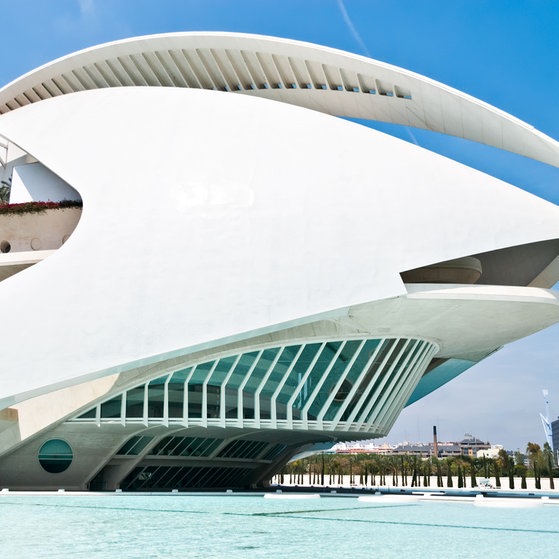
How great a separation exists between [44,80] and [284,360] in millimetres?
15909

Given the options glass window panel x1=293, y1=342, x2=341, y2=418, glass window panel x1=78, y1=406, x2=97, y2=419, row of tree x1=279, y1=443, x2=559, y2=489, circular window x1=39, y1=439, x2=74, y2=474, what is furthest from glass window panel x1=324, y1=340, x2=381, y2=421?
row of tree x1=279, y1=443, x2=559, y2=489

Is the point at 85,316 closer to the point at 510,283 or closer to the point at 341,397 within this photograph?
the point at 341,397

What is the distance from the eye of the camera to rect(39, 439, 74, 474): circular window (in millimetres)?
22297

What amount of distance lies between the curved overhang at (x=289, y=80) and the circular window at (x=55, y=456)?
562 inches

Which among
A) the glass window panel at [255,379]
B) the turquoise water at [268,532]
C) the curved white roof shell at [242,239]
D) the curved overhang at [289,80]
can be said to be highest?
the curved overhang at [289,80]

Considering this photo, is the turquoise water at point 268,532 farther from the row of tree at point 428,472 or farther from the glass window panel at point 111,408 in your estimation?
the row of tree at point 428,472

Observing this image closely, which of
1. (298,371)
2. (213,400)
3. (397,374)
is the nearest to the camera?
(213,400)

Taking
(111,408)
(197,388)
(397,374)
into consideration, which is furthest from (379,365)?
(111,408)

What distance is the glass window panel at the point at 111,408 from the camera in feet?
70.1

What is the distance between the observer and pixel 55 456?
73.9 feet

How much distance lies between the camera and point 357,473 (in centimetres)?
7738

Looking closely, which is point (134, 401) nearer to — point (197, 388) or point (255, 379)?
point (197, 388)

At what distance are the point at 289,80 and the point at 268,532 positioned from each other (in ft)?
62.0

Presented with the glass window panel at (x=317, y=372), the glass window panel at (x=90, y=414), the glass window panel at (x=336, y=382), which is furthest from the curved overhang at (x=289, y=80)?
the glass window panel at (x=90, y=414)
